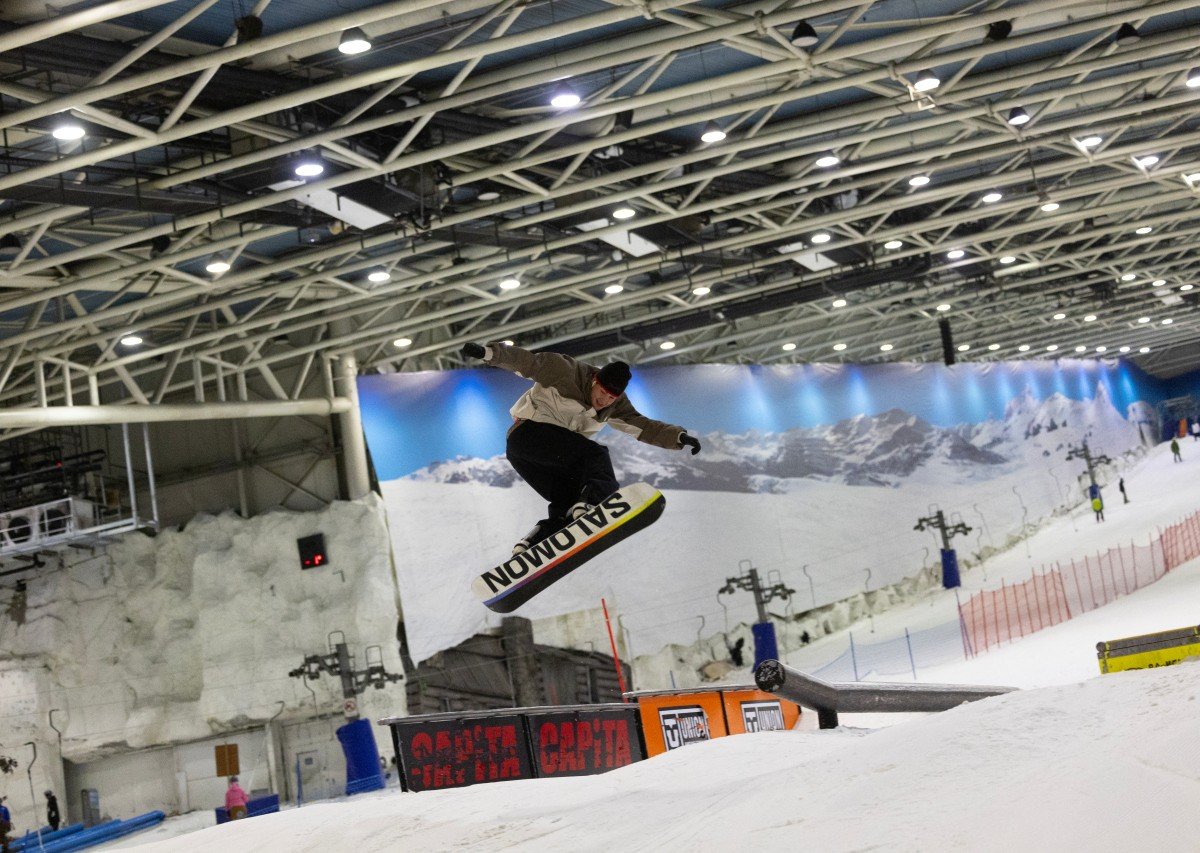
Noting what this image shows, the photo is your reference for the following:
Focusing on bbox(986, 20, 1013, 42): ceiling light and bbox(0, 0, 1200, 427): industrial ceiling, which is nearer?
bbox(0, 0, 1200, 427): industrial ceiling

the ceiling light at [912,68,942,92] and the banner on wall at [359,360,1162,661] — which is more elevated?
the ceiling light at [912,68,942,92]

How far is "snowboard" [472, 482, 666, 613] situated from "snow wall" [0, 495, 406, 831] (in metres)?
15.0

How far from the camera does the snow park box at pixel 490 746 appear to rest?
10.2 m

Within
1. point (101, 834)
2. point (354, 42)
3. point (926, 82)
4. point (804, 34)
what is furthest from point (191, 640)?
point (926, 82)

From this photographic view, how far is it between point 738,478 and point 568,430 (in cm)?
1793

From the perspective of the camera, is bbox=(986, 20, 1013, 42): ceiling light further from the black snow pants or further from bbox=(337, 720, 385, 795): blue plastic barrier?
bbox=(337, 720, 385, 795): blue plastic barrier

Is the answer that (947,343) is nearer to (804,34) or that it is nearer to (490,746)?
(804,34)

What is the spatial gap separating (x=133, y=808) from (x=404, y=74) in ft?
55.8

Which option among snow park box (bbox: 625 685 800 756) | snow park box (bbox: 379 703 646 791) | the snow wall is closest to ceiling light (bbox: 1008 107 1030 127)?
snow park box (bbox: 625 685 800 756)

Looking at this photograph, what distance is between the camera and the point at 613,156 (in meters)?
15.6

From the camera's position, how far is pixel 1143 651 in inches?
380

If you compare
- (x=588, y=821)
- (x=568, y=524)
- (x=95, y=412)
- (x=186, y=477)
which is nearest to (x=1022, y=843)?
(x=588, y=821)

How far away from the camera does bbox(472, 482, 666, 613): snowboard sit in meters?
7.64

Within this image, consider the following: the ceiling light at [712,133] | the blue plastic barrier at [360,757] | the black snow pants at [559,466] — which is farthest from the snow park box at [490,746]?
the blue plastic barrier at [360,757]
